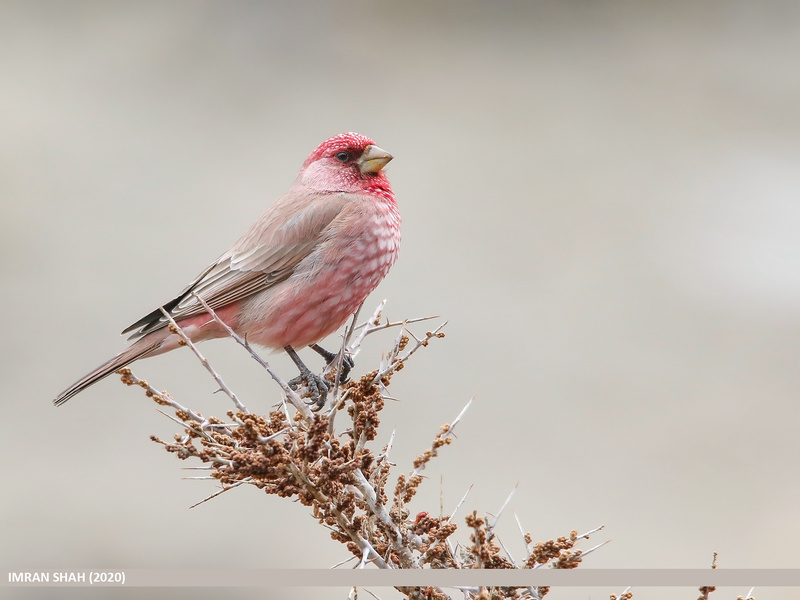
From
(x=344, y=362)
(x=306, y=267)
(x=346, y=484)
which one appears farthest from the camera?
(x=306, y=267)

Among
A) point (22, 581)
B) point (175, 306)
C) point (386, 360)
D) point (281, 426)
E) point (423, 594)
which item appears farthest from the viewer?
point (175, 306)

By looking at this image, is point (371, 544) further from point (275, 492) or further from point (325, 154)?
point (325, 154)

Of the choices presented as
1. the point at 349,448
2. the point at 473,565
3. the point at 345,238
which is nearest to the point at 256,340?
the point at 345,238

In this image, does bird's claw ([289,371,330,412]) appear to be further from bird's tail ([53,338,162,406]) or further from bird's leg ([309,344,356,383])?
bird's tail ([53,338,162,406])

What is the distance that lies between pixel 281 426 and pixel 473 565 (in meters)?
0.58

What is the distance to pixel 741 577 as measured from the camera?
1.92 meters

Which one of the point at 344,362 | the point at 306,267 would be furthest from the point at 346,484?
the point at 306,267

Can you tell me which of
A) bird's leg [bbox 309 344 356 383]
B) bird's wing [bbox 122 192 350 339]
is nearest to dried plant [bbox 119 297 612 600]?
bird's leg [bbox 309 344 356 383]

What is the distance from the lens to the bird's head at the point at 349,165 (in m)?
3.43

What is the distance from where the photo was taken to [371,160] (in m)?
3.43

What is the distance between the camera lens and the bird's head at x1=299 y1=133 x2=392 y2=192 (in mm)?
3434

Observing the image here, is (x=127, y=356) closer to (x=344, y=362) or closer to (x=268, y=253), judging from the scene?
(x=268, y=253)

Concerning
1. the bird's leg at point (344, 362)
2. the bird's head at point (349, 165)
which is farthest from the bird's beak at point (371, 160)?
the bird's leg at point (344, 362)

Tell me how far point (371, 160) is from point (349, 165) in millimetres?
113
